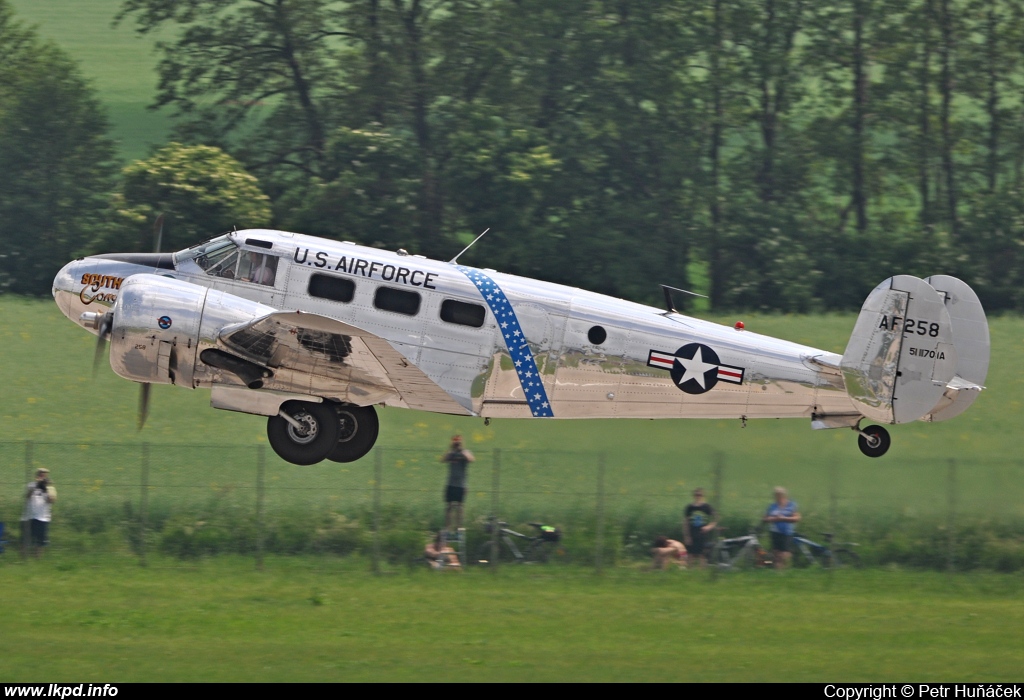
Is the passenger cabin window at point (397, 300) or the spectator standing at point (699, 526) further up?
the passenger cabin window at point (397, 300)

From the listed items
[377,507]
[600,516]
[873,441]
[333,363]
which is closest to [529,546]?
[600,516]

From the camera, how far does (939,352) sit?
18.6 metres

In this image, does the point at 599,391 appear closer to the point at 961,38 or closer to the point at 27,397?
the point at 27,397

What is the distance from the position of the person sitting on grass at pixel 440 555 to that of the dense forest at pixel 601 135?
1607 centimetres

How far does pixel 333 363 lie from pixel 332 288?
1.11m

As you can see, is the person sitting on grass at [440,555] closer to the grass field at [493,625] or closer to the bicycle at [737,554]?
the grass field at [493,625]

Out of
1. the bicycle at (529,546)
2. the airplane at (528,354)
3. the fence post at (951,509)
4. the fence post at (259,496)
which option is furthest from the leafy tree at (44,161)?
the fence post at (951,509)

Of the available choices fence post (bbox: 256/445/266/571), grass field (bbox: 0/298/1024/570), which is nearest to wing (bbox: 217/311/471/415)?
grass field (bbox: 0/298/1024/570)

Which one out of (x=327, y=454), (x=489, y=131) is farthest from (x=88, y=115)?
(x=327, y=454)

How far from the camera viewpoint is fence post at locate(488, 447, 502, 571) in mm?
21812

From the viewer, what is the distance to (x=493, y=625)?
19844 mm

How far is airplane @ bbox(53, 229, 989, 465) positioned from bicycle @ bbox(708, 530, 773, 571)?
352cm

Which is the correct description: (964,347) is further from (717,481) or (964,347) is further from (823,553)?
(717,481)

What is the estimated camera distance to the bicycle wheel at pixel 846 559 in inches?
876
